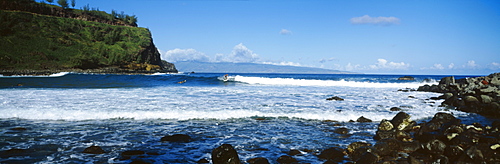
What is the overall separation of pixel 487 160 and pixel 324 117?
630 cm

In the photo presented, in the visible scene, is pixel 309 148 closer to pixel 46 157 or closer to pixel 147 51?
pixel 46 157

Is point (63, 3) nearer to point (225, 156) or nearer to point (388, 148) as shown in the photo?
point (225, 156)

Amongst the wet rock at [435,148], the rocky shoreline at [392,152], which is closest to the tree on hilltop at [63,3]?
the rocky shoreline at [392,152]

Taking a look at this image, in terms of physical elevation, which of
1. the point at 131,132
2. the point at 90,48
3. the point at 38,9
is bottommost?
the point at 131,132

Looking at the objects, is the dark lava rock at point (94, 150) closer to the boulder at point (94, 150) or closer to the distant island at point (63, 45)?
the boulder at point (94, 150)

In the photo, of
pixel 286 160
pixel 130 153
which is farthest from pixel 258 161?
pixel 130 153

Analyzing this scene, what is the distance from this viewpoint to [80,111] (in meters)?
12.3

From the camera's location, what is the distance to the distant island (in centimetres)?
8044

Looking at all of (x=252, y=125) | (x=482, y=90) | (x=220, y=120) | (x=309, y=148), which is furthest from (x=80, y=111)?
(x=482, y=90)

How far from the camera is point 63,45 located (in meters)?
95.8

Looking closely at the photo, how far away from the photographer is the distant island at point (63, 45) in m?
80.4

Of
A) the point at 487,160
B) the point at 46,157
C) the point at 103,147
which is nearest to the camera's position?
the point at 487,160

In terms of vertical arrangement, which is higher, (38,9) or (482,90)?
(38,9)

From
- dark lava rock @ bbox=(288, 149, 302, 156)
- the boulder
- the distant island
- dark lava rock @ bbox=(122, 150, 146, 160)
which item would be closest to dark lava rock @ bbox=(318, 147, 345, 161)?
dark lava rock @ bbox=(288, 149, 302, 156)
